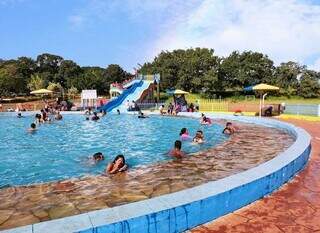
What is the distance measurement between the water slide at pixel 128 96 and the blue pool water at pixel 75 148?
11.5 m

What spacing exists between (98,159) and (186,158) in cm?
250

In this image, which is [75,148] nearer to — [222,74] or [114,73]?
[222,74]

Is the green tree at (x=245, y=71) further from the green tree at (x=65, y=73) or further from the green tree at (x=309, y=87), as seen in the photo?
the green tree at (x=65, y=73)

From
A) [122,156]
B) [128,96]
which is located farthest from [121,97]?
[122,156]

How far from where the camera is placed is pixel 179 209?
14.8 feet

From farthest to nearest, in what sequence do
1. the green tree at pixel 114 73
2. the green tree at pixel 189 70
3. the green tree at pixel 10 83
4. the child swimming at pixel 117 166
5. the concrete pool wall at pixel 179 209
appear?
the green tree at pixel 114 73
the green tree at pixel 10 83
the green tree at pixel 189 70
the child swimming at pixel 117 166
the concrete pool wall at pixel 179 209

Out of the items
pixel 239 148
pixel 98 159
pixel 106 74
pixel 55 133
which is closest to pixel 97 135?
pixel 55 133

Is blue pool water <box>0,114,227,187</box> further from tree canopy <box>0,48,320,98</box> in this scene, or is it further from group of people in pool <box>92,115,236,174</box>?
tree canopy <box>0,48,320,98</box>

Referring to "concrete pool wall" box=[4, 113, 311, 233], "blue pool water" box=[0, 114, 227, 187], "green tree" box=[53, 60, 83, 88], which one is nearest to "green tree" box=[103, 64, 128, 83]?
"green tree" box=[53, 60, 83, 88]

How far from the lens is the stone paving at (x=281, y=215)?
4656 millimetres

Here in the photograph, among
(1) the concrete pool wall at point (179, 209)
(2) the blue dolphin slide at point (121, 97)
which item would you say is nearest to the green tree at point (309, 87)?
(2) the blue dolphin slide at point (121, 97)

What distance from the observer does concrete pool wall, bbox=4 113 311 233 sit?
3.95 meters

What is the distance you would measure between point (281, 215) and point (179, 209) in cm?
157

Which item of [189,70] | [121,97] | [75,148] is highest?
[189,70]
